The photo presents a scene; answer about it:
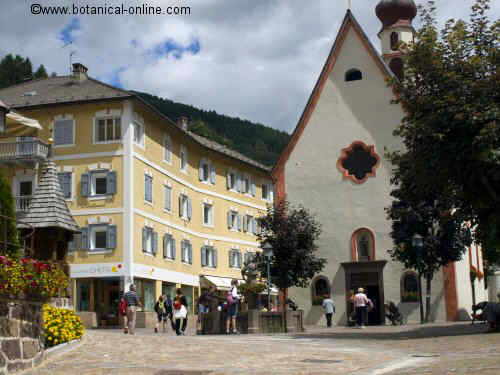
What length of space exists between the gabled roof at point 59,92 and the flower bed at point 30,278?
97.4 feet

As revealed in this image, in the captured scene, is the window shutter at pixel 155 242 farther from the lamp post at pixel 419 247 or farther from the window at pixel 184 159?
the lamp post at pixel 419 247

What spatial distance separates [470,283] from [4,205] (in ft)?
100

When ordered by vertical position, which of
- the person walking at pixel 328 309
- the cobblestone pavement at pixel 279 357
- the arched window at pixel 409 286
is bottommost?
the cobblestone pavement at pixel 279 357

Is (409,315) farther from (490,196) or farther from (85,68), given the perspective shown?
(85,68)

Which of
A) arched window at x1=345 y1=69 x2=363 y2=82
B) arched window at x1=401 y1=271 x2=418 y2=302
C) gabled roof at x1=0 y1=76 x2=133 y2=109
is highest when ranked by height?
gabled roof at x1=0 y1=76 x2=133 y2=109

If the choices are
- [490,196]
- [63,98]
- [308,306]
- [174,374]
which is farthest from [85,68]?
[174,374]

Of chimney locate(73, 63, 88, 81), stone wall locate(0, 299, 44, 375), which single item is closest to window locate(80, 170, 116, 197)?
chimney locate(73, 63, 88, 81)

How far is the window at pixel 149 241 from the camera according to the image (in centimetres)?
4409

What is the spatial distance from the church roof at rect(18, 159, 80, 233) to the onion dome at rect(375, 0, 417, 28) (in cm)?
3537

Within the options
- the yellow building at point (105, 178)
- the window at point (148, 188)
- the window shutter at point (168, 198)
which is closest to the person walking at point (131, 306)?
the yellow building at point (105, 178)

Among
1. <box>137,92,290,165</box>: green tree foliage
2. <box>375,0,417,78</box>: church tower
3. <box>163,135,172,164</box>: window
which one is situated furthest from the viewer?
<box>137,92,290,165</box>: green tree foliage

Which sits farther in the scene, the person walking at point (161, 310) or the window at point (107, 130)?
the window at point (107, 130)

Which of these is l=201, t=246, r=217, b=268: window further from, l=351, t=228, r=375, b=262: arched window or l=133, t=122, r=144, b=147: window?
l=351, t=228, r=375, b=262: arched window

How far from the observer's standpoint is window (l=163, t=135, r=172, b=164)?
159 feet
